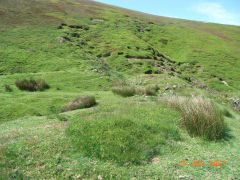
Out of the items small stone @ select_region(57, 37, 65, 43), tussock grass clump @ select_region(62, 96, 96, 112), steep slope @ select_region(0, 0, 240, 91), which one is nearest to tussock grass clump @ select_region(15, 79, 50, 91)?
tussock grass clump @ select_region(62, 96, 96, 112)

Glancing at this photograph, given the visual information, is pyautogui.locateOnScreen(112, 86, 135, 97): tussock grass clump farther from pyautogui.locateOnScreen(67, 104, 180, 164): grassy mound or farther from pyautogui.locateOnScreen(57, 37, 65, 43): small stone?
pyautogui.locateOnScreen(57, 37, 65, 43): small stone

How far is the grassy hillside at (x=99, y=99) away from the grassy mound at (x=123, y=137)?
37 mm

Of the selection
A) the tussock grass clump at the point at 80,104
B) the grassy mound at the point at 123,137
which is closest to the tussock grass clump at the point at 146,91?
the tussock grass clump at the point at 80,104

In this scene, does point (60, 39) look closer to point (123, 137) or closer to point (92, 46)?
point (92, 46)

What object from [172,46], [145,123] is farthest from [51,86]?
[172,46]

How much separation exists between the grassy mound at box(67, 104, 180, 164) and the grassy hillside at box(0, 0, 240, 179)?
37mm

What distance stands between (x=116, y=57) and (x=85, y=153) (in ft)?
89.7

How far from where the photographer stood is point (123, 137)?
6875 millimetres

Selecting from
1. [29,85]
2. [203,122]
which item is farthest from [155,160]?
[29,85]

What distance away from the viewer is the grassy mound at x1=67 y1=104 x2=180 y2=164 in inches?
240

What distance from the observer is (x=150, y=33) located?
5728 centimetres

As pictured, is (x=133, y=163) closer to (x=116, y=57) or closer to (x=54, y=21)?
(x=116, y=57)

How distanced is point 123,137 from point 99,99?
9.06 meters
